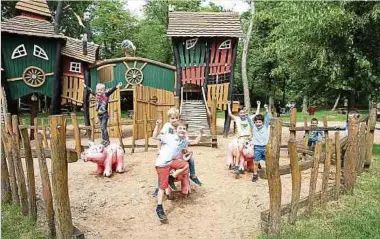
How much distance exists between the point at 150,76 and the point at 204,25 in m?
3.31

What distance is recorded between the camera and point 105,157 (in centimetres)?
941

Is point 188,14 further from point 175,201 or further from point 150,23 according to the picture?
point 150,23

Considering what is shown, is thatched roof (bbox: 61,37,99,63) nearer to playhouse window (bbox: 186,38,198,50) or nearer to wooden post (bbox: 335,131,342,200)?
playhouse window (bbox: 186,38,198,50)

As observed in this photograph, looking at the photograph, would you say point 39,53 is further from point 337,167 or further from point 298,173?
point 298,173

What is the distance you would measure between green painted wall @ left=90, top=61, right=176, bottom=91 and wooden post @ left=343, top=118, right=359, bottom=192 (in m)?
11.4

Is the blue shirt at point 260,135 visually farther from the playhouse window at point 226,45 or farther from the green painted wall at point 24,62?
the green painted wall at point 24,62

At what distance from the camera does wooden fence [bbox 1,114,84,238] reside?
16.1 ft

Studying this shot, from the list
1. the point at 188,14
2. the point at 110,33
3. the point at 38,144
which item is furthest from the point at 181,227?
the point at 110,33

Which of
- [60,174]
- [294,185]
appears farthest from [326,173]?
[60,174]

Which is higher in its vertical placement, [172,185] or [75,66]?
[75,66]

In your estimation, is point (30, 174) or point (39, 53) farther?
point (39, 53)

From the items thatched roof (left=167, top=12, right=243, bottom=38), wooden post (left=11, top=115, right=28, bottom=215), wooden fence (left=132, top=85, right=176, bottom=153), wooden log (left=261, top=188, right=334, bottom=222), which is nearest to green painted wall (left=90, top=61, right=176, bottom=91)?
wooden fence (left=132, top=85, right=176, bottom=153)

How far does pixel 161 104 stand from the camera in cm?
1608

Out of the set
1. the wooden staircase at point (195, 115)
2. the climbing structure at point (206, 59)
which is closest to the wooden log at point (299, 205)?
the wooden staircase at point (195, 115)
